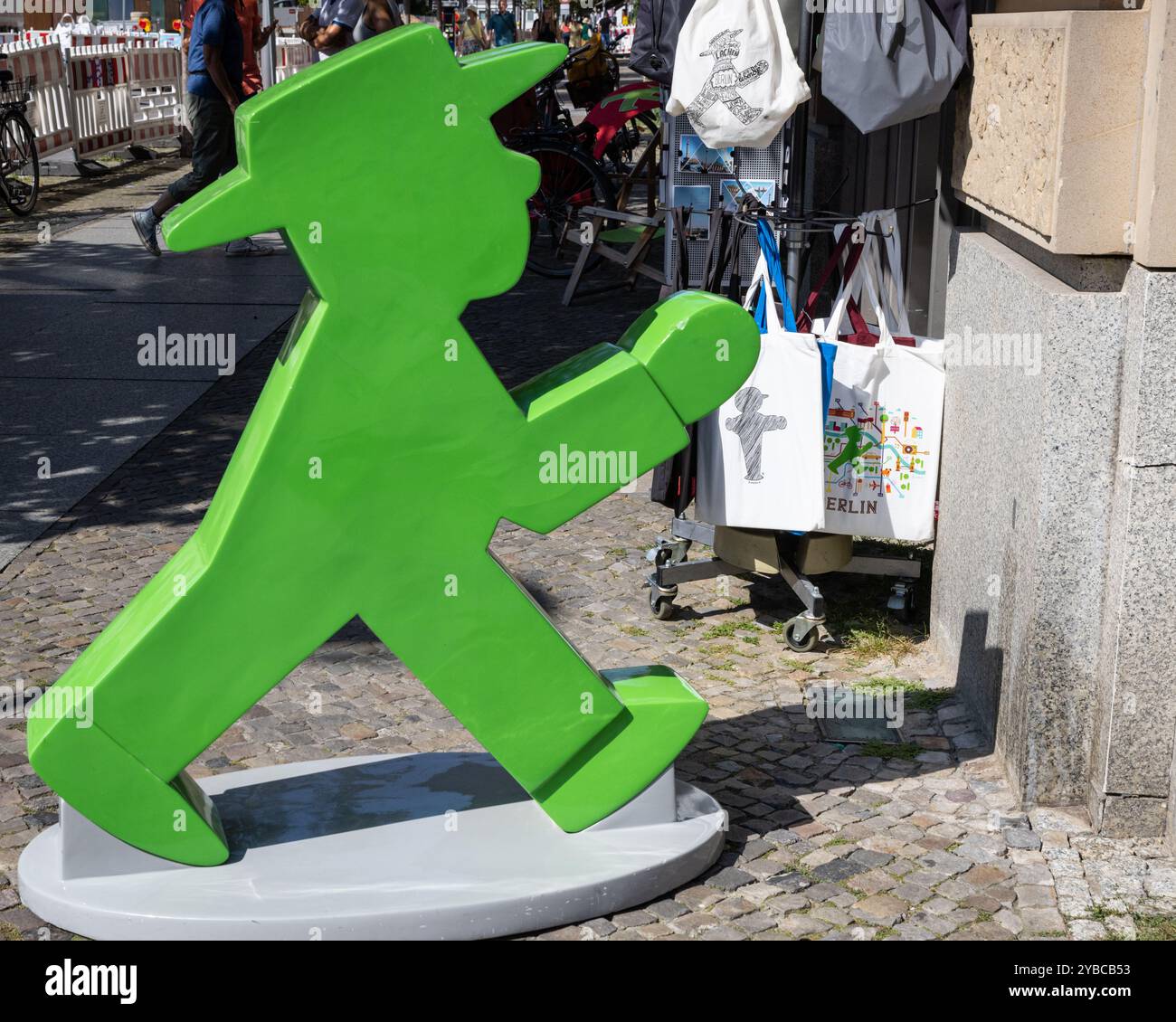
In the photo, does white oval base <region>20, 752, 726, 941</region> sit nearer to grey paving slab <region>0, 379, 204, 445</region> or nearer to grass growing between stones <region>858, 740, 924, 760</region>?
grass growing between stones <region>858, 740, 924, 760</region>

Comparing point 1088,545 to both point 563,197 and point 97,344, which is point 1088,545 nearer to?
point 97,344

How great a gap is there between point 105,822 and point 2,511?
341 centimetres

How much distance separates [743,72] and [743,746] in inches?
96.1

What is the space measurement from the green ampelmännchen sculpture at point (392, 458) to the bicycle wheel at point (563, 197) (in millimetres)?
8237

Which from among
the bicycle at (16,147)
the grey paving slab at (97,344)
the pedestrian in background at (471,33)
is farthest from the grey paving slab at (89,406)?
the pedestrian in background at (471,33)

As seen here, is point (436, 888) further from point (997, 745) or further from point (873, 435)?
point (873, 435)

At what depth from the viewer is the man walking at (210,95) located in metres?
10.7

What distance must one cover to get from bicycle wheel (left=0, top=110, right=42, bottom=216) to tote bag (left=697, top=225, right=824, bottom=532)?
1022 centimetres

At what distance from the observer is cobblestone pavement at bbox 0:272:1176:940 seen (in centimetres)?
354

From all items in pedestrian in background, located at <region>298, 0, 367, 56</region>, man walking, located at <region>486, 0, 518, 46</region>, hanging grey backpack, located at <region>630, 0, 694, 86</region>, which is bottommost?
hanging grey backpack, located at <region>630, 0, 694, 86</region>

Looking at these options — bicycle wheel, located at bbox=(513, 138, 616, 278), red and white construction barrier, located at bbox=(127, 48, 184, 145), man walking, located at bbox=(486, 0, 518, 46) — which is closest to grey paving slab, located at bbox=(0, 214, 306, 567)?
bicycle wheel, located at bbox=(513, 138, 616, 278)

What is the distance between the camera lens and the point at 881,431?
16.5 feet

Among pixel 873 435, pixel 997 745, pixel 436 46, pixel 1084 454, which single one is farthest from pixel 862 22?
pixel 997 745

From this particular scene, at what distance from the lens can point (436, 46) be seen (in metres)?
3.14
